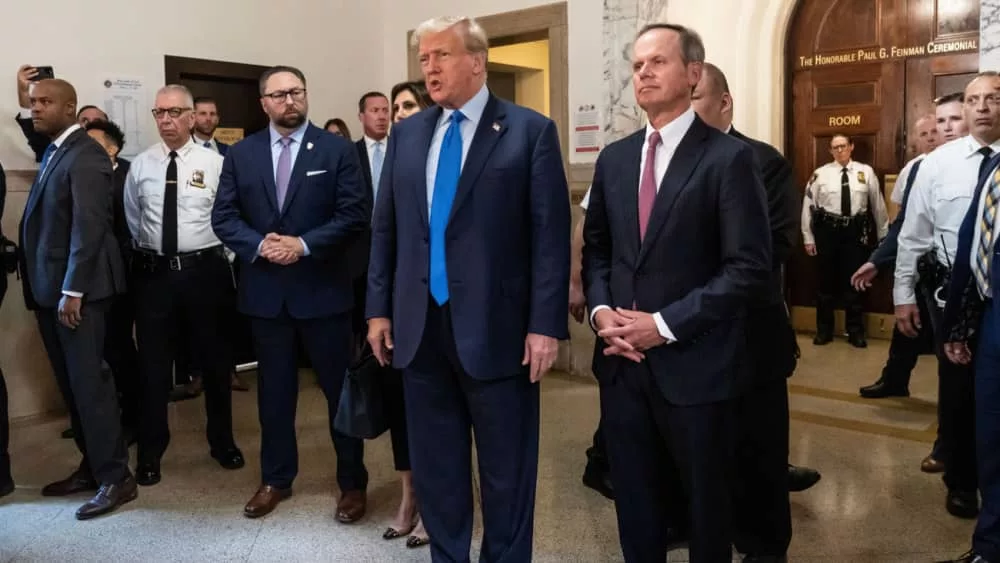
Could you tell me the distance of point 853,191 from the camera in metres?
6.28

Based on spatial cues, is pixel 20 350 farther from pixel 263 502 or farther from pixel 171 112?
pixel 263 502

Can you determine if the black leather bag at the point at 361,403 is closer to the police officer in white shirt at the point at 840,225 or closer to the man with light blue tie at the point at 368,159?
the man with light blue tie at the point at 368,159

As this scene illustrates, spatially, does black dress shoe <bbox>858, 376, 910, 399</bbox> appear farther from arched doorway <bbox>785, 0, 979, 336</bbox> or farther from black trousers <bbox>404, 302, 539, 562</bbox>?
black trousers <bbox>404, 302, 539, 562</bbox>

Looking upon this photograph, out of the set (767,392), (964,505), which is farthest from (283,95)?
(964,505)

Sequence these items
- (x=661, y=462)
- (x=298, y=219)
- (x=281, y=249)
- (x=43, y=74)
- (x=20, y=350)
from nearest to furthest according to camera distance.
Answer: (x=661, y=462)
(x=281, y=249)
(x=298, y=219)
(x=43, y=74)
(x=20, y=350)

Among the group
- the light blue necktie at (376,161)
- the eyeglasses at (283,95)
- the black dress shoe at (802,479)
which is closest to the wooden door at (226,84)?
the light blue necktie at (376,161)

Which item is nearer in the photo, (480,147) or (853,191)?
(480,147)

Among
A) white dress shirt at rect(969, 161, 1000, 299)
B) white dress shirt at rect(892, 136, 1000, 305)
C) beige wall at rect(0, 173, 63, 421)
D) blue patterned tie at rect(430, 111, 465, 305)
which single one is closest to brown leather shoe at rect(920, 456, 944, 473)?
white dress shirt at rect(892, 136, 1000, 305)

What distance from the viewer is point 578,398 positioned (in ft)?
16.7

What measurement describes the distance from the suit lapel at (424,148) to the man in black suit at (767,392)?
2.68ft

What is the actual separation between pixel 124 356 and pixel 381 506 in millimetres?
1809

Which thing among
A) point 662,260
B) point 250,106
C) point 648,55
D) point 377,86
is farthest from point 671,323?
point 377,86

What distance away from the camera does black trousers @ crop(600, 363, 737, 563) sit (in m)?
2.10

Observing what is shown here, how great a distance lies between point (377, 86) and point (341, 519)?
4433 mm
